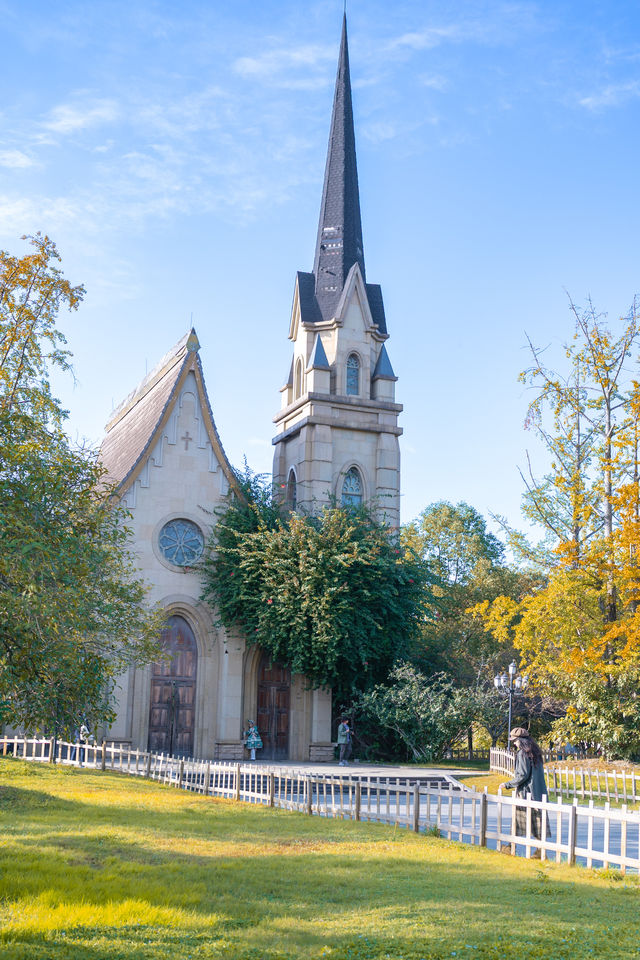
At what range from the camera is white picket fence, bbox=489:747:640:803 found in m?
21.3

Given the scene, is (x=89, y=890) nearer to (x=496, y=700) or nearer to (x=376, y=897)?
(x=376, y=897)

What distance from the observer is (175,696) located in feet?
104

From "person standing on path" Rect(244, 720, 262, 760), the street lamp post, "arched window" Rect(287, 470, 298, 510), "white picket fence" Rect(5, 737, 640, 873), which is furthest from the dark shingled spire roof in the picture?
"white picket fence" Rect(5, 737, 640, 873)

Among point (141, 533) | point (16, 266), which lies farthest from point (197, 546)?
point (16, 266)

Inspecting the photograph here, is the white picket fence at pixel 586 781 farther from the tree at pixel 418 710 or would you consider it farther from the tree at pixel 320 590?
the tree at pixel 320 590

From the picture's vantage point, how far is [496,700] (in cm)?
3294

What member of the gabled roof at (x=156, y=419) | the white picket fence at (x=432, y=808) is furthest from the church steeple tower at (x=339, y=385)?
the white picket fence at (x=432, y=808)

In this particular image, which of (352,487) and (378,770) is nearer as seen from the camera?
(378,770)

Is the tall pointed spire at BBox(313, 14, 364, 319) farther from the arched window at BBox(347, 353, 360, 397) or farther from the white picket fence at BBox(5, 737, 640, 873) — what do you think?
the white picket fence at BBox(5, 737, 640, 873)

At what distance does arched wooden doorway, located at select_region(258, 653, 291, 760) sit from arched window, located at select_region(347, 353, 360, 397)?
11.3 m

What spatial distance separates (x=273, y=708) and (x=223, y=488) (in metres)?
7.57

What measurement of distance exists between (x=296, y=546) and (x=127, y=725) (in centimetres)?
750

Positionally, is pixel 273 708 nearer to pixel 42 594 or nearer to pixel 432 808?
pixel 432 808

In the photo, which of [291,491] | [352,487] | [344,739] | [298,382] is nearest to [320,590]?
[344,739]
